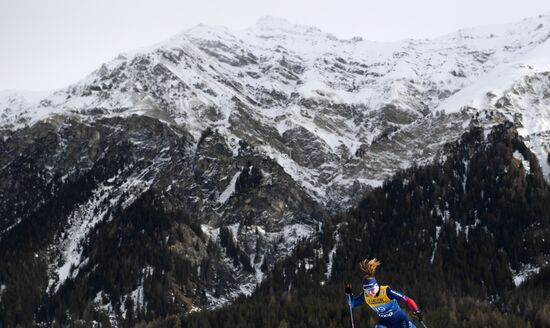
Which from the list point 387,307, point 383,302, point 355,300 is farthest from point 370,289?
point 387,307

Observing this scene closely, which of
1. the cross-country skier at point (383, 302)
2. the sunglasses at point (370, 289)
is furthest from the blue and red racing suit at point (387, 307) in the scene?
the sunglasses at point (370, 289)

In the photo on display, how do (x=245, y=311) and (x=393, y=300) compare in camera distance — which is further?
(x=245, y=311)

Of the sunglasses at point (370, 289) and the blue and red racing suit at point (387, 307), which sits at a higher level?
the sunglasses at point (370, 289)

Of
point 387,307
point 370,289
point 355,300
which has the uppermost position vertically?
point 370,289

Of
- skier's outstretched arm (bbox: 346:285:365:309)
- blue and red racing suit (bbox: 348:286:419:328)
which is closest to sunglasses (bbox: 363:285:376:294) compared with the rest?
blue and red racing suit (bbox: 348:286:419:328)

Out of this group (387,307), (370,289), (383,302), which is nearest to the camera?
(370,289)

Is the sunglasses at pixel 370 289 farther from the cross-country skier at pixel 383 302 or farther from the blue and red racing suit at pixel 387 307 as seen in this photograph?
the blue and red racing suit at pixel 387 307

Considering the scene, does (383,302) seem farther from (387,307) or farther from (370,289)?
Result: (370,289)

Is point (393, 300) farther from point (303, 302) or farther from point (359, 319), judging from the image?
point (303, 302)

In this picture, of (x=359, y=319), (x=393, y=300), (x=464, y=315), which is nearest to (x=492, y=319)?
(x=464, y=315)

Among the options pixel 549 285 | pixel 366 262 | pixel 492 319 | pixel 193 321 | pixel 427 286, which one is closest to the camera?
pixel 366 262

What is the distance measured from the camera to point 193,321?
535 feet

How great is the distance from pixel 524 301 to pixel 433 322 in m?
39.6

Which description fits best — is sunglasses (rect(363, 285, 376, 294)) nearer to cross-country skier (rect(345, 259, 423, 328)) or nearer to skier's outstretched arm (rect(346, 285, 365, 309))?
cross-country skier (rect(345, 259, 423, 328))
